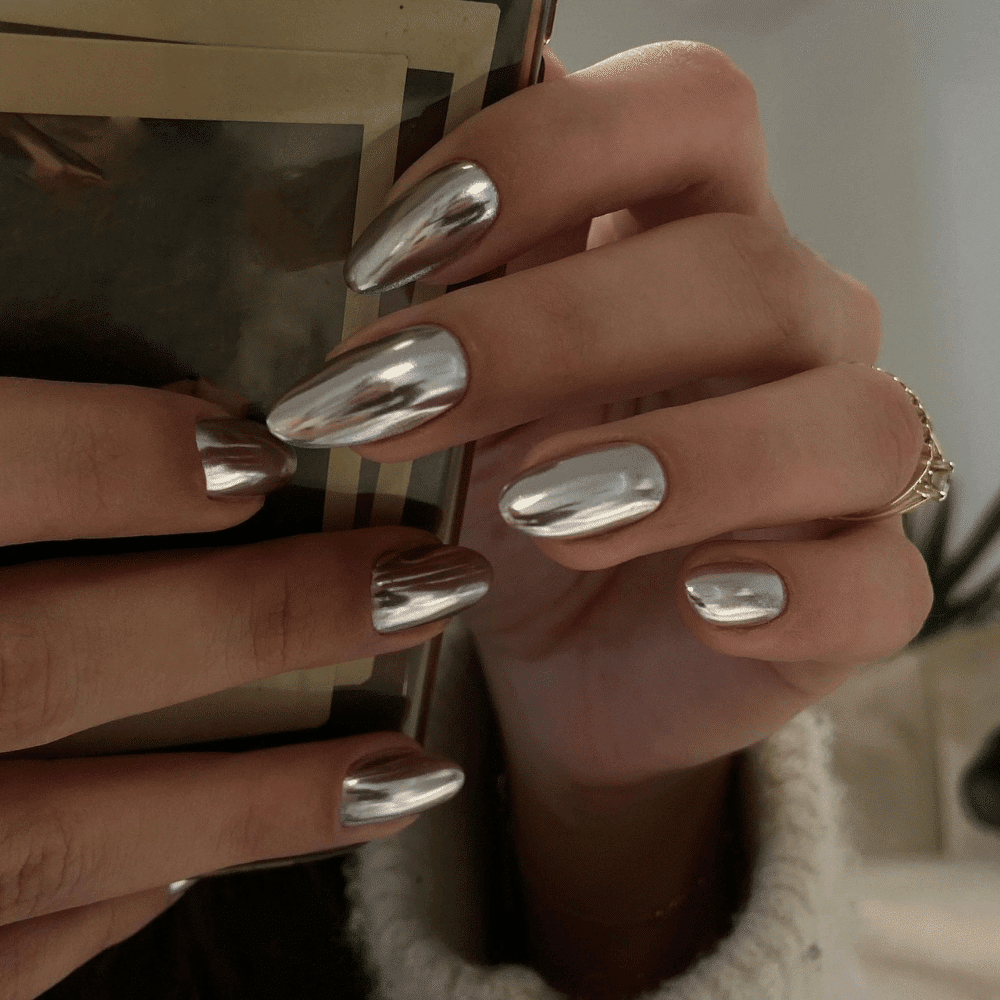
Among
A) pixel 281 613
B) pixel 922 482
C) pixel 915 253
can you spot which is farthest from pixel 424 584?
pixel 915 253

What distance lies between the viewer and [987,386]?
0.79 m

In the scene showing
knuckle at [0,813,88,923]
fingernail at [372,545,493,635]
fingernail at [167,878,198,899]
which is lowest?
fingernail at [167,878,198,899]

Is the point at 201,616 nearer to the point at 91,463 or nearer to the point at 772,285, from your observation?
the point at 91,463

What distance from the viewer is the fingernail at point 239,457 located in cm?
20

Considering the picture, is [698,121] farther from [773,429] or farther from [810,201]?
[810,201]

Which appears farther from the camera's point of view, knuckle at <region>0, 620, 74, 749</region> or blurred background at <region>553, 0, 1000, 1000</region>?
blurred background at <region>553, 0, 1000, 1000</region>

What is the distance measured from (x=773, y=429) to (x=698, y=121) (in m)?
0.09

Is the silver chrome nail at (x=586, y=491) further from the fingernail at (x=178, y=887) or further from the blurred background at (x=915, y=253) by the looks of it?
the blurred background at (x=915, y=253)

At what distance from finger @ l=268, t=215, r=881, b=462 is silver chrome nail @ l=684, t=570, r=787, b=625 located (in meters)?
0.05

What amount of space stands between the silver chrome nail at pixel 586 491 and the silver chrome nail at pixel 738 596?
0.10 ft

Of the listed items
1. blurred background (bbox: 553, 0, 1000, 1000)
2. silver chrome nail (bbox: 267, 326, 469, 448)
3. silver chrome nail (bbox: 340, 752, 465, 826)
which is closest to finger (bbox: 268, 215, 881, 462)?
silver chrome nail (bbox: 267, 326, 469, 448)

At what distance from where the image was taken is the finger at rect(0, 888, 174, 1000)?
0.26 m

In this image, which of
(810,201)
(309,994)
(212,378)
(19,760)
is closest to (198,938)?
(309,994)

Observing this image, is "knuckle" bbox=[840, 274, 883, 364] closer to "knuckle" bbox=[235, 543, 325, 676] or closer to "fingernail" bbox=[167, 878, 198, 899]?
"knuckle" bbox=[235, 543, 325, 676]
